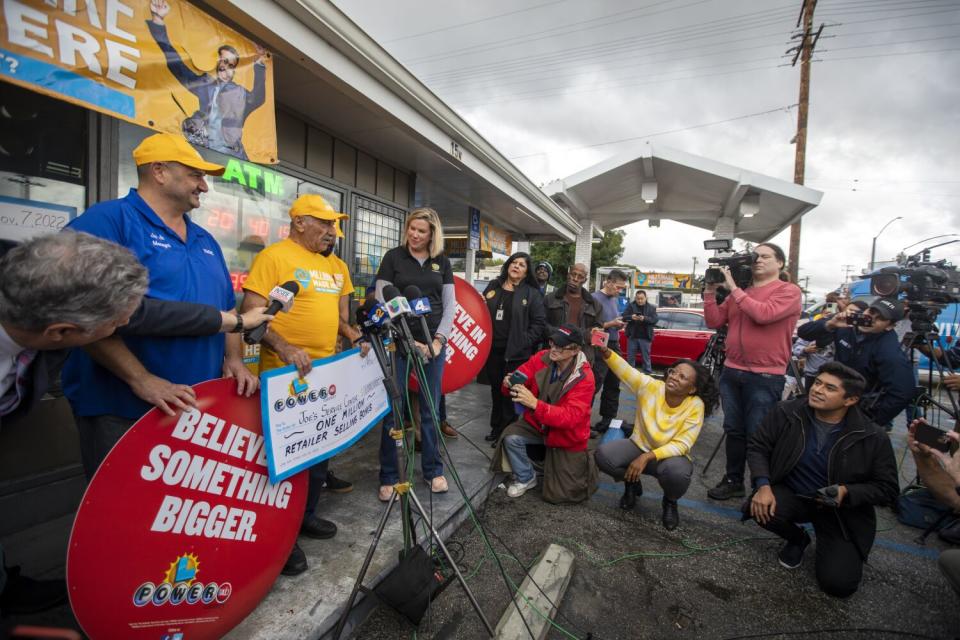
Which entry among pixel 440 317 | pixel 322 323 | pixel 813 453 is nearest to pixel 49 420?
pixel 322 323

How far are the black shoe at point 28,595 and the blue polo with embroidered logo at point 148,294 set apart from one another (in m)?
0.67

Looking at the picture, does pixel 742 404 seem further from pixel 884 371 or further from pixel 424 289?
pixel 424 289

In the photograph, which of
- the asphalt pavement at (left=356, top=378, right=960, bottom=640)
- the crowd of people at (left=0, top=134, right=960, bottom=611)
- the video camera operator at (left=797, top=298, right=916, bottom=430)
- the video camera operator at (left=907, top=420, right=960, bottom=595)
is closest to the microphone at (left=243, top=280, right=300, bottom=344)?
the crowd of people at (left=0, top=134, right=960, bottom=611)

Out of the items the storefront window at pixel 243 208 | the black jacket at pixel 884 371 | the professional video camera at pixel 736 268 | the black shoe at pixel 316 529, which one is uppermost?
the storefront window at pixel 243 208

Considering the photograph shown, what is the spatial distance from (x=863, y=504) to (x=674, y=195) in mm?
9218

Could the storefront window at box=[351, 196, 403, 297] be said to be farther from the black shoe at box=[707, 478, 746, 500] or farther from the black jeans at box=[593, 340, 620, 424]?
the black shoe at box=[707, 478, 746, 500]

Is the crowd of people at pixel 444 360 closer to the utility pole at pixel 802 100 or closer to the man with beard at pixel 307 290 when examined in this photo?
the man with beard at pixel 307 290

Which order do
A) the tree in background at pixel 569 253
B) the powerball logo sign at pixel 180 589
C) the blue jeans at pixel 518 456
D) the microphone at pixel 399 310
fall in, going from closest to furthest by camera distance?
the powerball logo sign at pixel 180 589 < the microphone at pixel 399 310 < the blue jeans at pixel 518 456 < the tree in background at pixel 569 253

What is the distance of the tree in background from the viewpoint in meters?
24.4

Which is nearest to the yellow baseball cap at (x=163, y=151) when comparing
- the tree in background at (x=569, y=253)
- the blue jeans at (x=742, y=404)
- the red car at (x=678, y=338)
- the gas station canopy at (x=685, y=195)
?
the blue jeans at (x=742, y=404)

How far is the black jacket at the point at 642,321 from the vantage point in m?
6.38

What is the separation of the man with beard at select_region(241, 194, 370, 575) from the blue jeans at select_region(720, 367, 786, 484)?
288 cm

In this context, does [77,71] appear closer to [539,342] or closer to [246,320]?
[246,320]

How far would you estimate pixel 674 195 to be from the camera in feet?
33.8
